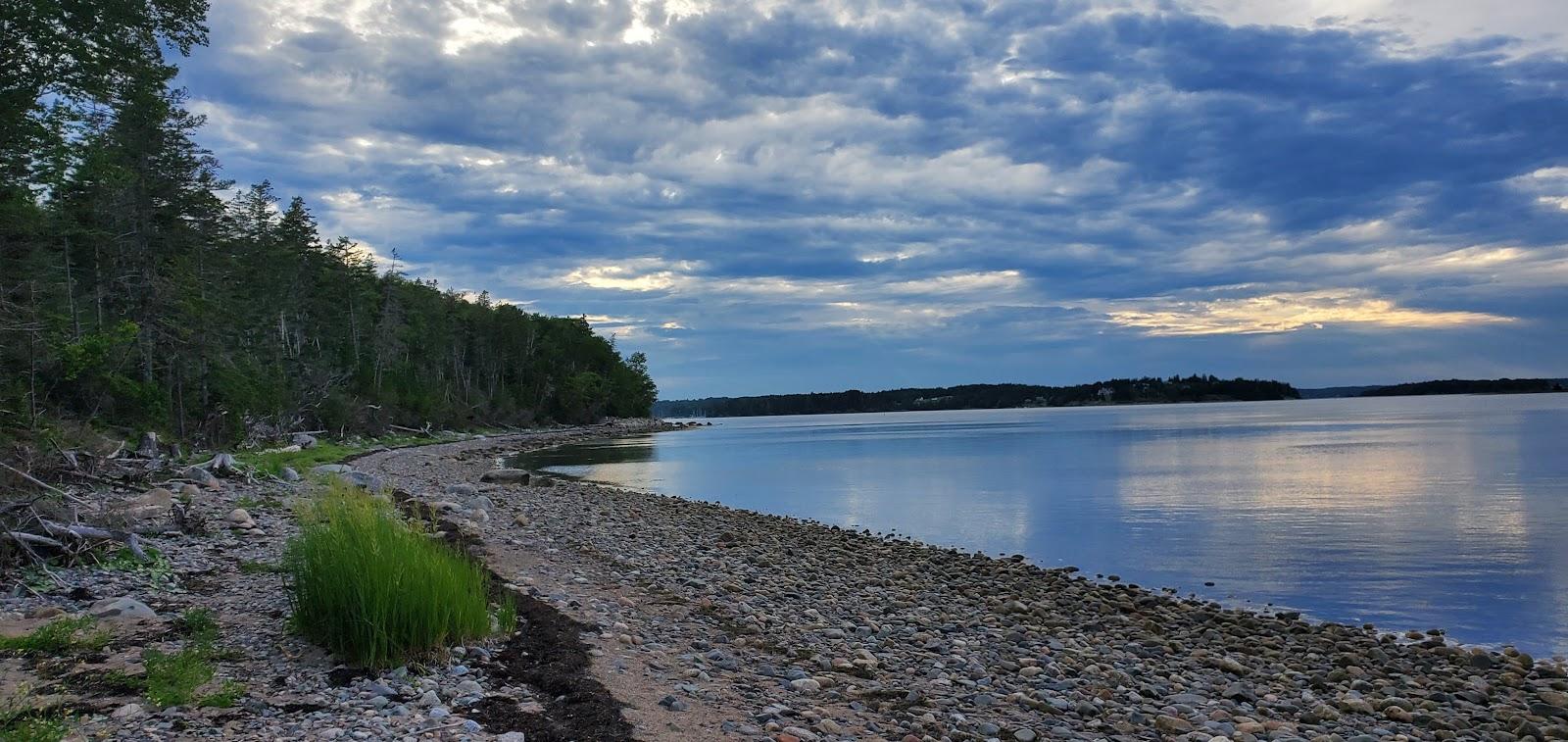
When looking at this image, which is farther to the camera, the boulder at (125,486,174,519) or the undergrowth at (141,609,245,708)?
the boulder at (125,486,174,519)

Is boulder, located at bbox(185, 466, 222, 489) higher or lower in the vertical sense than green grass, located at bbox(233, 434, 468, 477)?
higher

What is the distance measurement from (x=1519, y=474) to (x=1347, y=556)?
24.3 metres

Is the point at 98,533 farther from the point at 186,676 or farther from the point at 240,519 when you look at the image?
the point at 186,676

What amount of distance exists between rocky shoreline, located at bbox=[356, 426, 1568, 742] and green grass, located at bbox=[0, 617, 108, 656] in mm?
4396

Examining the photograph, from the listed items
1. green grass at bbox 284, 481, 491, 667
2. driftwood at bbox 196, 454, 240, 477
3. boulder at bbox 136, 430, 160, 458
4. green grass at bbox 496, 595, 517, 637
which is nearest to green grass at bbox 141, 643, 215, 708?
green grass at bbox 284, 481, 491, 667

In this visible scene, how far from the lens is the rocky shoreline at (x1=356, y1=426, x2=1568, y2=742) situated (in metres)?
8.37

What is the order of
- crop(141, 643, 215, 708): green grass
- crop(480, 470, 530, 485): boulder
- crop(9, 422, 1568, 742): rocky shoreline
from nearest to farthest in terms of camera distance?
crop(141, 643, 215, 708): green grass → crop(9, 422, 1568, 742): rocky shoreline → crop(480, 470, 530, 485): boulder

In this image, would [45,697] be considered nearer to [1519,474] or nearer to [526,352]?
[1519,474]

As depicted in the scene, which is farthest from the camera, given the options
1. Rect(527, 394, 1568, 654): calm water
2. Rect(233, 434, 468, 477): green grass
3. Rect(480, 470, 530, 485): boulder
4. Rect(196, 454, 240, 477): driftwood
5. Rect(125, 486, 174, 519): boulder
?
Rect(480, 470, 530, 485): boulder

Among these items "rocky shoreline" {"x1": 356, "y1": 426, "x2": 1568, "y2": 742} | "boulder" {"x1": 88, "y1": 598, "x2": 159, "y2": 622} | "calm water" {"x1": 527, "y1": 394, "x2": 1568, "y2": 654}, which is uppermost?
"boulder" {"x1": 88, "y1": 598, "x2": 159, "y2": 622}

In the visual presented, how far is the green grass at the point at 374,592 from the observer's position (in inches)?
303

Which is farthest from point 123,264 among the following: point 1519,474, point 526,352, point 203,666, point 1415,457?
point 526,352

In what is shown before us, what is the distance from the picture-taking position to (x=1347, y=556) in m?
20.1

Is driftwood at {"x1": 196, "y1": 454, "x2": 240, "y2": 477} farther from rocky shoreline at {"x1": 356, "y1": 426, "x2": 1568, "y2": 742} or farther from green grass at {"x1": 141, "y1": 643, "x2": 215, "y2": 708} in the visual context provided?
green grass at {"x1": 141, "y1": 643, "x2": 215, "y2": 708}
